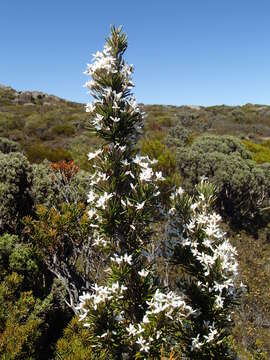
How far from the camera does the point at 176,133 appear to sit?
30.3 m

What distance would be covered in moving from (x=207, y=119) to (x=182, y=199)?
4973 cm

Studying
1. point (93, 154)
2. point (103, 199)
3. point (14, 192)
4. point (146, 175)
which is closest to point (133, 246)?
point (103, 199)

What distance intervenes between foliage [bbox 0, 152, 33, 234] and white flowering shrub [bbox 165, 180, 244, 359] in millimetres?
5270

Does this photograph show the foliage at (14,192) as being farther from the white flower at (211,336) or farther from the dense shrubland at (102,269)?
the white flower at (211,336)

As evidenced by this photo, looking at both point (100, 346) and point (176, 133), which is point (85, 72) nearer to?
point (100, 346)

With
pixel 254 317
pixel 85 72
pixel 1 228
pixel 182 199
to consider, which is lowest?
pixel 254 317

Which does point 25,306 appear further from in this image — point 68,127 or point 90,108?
point 68,127

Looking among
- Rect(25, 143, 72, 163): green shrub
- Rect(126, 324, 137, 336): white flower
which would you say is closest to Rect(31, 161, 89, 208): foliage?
Rect(126, 324, 137, 336): white flower

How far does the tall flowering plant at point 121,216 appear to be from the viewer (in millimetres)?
3084

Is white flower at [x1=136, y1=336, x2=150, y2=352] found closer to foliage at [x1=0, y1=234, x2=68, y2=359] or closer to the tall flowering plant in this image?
the tall flowering plant

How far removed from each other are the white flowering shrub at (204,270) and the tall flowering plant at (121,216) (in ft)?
0.87

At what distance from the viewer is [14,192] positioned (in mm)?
8125

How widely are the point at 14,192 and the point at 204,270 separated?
600 cm

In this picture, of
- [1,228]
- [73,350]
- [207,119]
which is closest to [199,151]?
[1,228]
